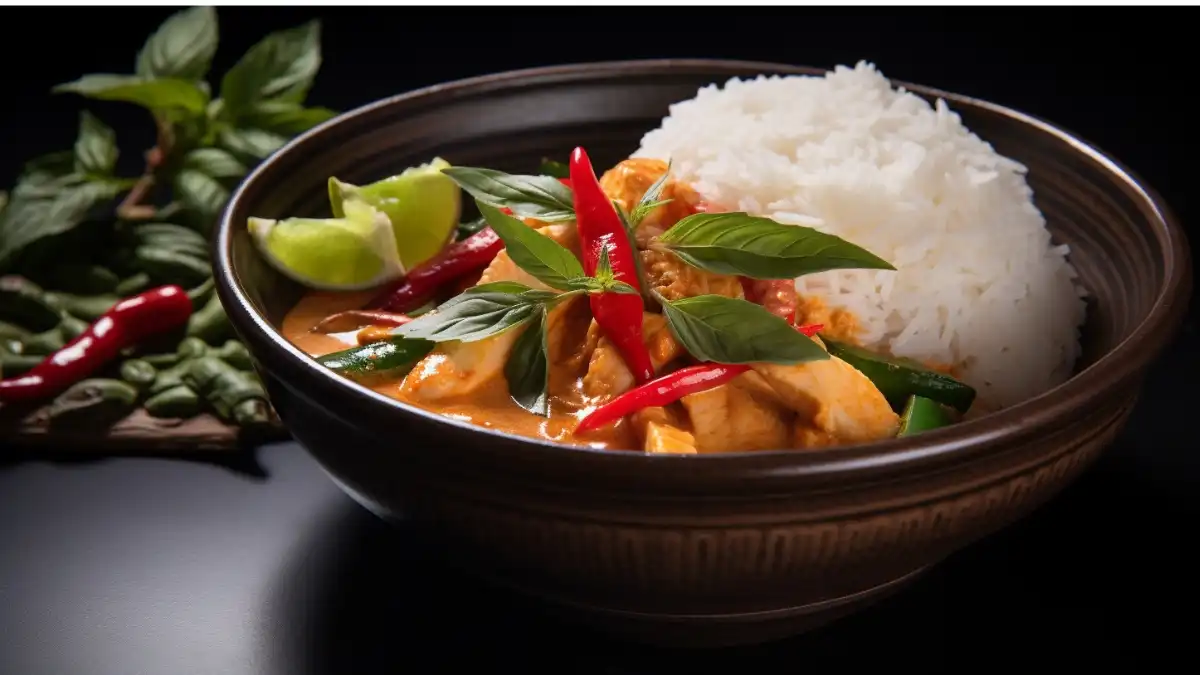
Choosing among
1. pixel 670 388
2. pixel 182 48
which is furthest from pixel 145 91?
pixel 670 388

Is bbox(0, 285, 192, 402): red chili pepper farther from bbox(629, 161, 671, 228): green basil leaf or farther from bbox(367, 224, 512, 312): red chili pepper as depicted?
bbox(629, 161, 671, 228): green basil leaf

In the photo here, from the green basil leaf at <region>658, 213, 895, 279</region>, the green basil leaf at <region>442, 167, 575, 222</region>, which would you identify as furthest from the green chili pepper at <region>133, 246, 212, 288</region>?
the green basil leaf at <region>658, 213, 895, 279</region>

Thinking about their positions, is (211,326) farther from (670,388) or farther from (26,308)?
(670,388)

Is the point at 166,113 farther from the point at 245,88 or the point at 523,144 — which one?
the point at 523,144

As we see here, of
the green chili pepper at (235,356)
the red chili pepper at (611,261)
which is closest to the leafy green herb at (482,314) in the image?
the red chili pepper at (611,261)

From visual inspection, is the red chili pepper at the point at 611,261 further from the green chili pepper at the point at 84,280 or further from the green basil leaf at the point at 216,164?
the green chili pepper at the point at 84,280

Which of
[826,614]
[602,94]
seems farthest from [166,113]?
[826,614]
